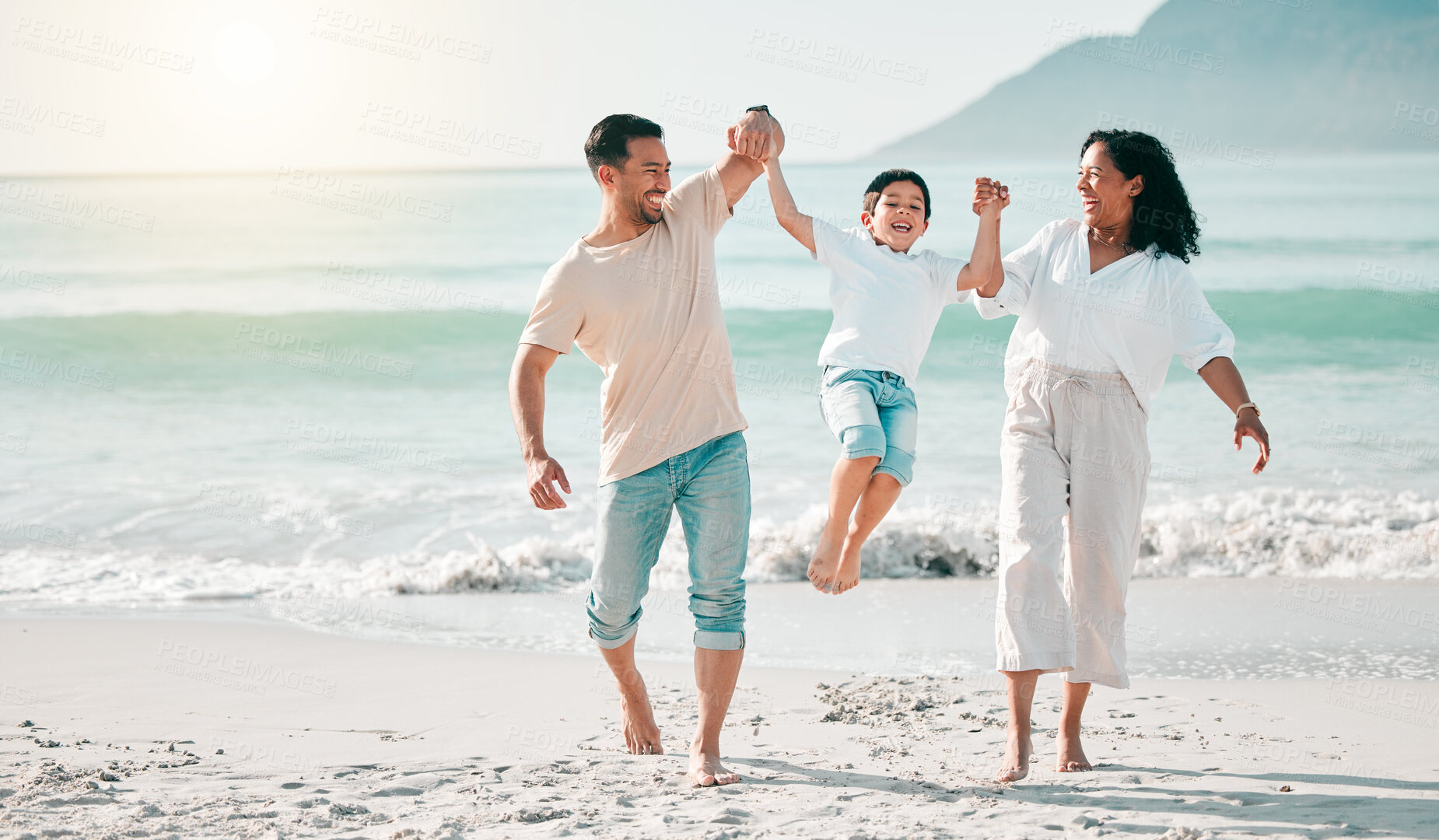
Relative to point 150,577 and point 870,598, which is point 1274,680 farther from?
point 150,577

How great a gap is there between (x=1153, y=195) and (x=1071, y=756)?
1.82 metres

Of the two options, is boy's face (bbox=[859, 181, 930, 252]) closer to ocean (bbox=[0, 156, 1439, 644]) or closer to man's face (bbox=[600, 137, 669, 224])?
man's face (bbox=[600, 137, 669, 224])

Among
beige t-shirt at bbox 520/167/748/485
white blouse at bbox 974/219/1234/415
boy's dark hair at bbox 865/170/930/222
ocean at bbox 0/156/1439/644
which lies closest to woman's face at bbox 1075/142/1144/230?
white blouse at bbox 974/219/1234/415

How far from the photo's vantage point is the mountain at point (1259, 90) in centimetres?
15750

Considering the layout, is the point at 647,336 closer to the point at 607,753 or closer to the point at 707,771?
the point at 707,771

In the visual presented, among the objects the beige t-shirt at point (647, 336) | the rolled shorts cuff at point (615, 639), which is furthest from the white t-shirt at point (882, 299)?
the rolled shorts cuff at point (615, 639)

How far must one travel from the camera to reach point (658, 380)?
358 centimetres

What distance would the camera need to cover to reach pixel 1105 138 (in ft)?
12.0

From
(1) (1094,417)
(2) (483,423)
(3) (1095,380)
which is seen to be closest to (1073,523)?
(1) (1094,417)

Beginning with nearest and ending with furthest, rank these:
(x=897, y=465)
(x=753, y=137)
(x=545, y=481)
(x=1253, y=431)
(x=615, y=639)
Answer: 1. (x=545, y=481)
2. (x=1253, y=431)
3. (x=753, y=137)
4. (x=615, y=639)
5. (x=897, y=465)

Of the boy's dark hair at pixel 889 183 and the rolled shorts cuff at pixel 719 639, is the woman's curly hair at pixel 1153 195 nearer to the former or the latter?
the boy's dark hair at pixel 889 183

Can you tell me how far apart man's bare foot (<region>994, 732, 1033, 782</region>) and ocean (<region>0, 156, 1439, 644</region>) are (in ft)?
11.9

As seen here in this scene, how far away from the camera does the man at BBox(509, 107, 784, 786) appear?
3.57m

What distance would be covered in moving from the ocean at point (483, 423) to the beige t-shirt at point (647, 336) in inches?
133
